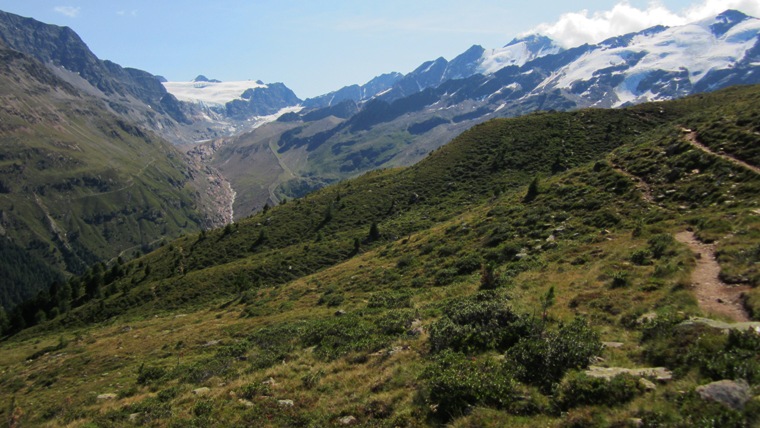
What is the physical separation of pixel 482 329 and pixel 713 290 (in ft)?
30.6

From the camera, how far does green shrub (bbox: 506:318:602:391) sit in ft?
41.4

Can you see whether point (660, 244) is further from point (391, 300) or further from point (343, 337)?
point (343, 337)

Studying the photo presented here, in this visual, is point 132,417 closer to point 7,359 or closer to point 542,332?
point 542,332

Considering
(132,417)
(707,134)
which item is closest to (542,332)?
(132,417)

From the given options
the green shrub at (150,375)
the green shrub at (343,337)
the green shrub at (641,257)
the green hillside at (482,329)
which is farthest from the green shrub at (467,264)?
the green shrub at (150,375)

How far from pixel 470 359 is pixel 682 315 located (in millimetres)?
7475

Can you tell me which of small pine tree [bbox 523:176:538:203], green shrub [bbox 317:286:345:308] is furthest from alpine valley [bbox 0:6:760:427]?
small pine tree [bbox 523:176:538:203]

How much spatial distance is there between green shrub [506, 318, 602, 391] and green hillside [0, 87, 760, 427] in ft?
0.21

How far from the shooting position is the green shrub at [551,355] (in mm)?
12633

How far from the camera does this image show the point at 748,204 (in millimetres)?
24719

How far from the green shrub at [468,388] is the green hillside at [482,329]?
66 mm

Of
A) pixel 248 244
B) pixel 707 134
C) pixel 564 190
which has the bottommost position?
pixel 248 244

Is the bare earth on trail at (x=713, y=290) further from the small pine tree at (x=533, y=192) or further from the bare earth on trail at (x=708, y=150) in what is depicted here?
the small pine tree at (x=533, y=192)

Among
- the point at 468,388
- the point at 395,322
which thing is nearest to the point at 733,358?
the point at 468,388
